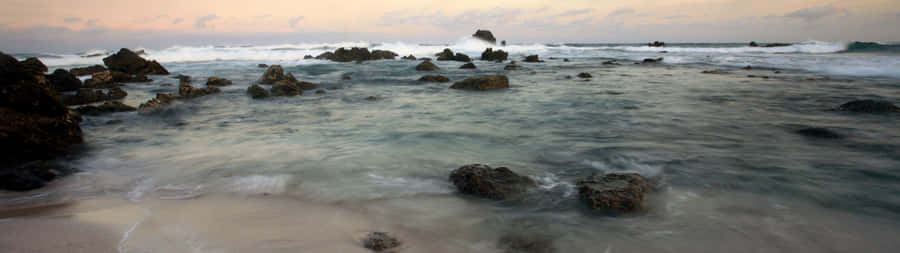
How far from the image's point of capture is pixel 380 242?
2.23 m

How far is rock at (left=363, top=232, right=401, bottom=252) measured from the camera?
7.16ft

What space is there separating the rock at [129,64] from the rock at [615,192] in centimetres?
1739

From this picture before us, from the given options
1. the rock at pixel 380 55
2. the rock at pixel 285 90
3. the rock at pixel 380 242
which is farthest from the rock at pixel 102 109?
the rock at pixel 380 55

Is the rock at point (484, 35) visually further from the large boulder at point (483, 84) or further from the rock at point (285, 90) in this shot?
the rock at point (285, 90)

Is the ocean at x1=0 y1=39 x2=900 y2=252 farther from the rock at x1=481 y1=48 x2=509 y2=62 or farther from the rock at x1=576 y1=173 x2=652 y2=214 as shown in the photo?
the rock at x1=481 y1=48 x2=509 y2=62

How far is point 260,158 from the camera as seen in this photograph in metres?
4.04

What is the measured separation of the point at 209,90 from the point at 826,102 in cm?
1332

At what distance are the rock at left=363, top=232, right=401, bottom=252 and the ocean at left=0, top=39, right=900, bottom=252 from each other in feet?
0.21

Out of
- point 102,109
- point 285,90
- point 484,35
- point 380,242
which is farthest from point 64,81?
point 484,35

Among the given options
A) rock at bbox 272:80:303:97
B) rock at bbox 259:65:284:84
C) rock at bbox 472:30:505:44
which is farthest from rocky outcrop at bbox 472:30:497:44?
rock at bbox 272:80:303:97

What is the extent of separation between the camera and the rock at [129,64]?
47.8ft

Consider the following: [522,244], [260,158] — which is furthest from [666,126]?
[260,158]

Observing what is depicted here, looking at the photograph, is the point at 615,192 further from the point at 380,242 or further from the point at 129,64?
the point at 129,64

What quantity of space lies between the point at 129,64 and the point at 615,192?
18007 mm
